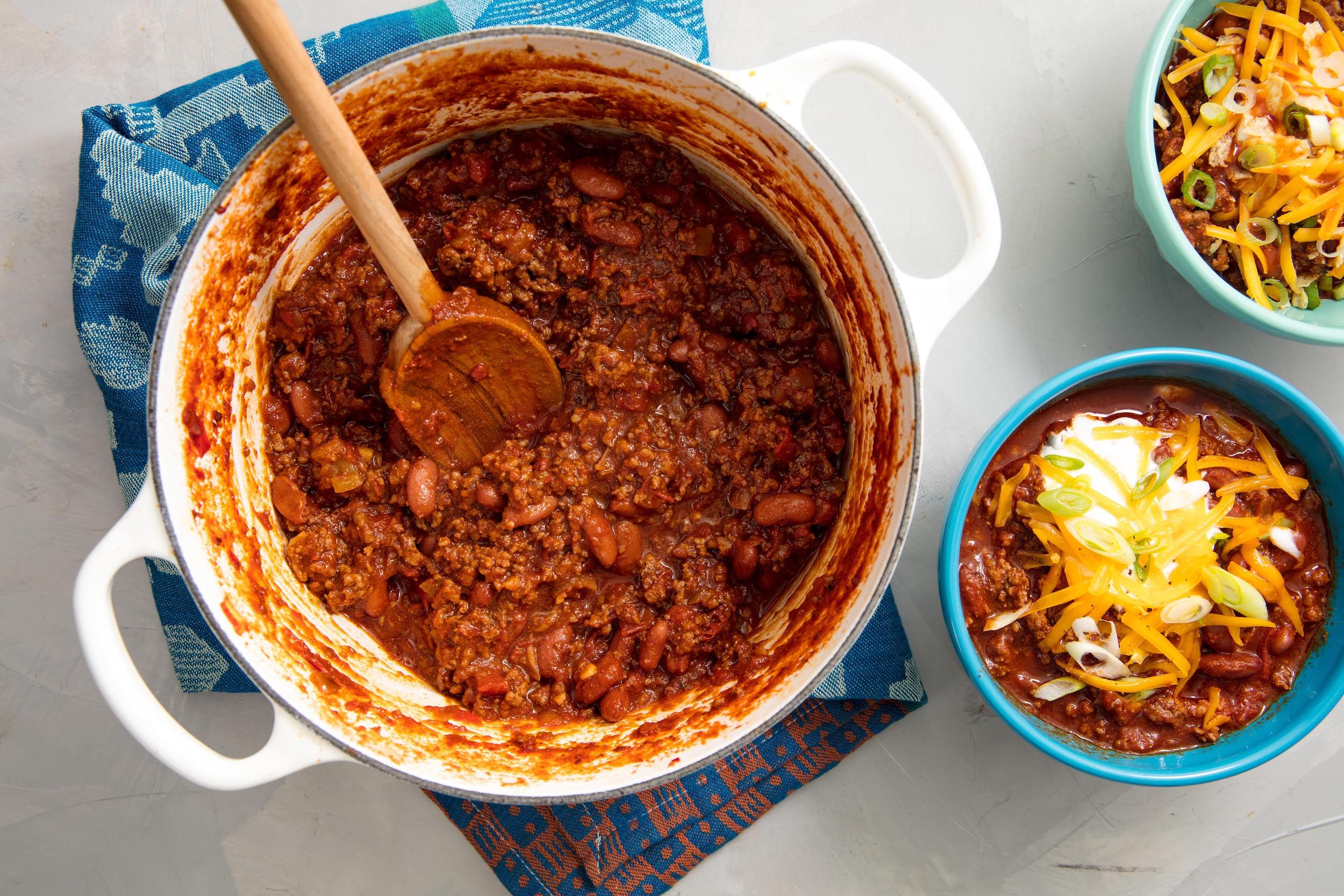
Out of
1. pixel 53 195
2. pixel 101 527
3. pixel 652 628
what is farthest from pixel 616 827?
pixel 53 195

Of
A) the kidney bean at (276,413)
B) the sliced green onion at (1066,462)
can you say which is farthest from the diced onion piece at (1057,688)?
the kidney bean at (276,413)

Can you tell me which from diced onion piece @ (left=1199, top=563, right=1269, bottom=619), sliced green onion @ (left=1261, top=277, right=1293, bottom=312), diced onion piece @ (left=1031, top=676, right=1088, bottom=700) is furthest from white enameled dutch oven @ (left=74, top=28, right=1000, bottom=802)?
sliced green onion @ (left=1261, top=277, right=1293, bottom=312)

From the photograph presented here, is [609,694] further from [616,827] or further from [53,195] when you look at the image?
[53,195]

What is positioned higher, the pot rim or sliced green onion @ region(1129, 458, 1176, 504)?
the pot rim

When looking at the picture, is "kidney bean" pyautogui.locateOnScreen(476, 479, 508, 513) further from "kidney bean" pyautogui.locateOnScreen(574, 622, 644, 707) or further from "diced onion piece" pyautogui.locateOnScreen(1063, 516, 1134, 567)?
"diced onion piece" pyautogui.locateOnScreen(1063, 516, 1134, 567)

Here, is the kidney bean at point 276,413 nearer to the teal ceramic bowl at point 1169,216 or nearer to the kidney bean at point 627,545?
the kidney bean at point 627,545

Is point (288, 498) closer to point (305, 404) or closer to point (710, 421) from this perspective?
point (305, 404)
